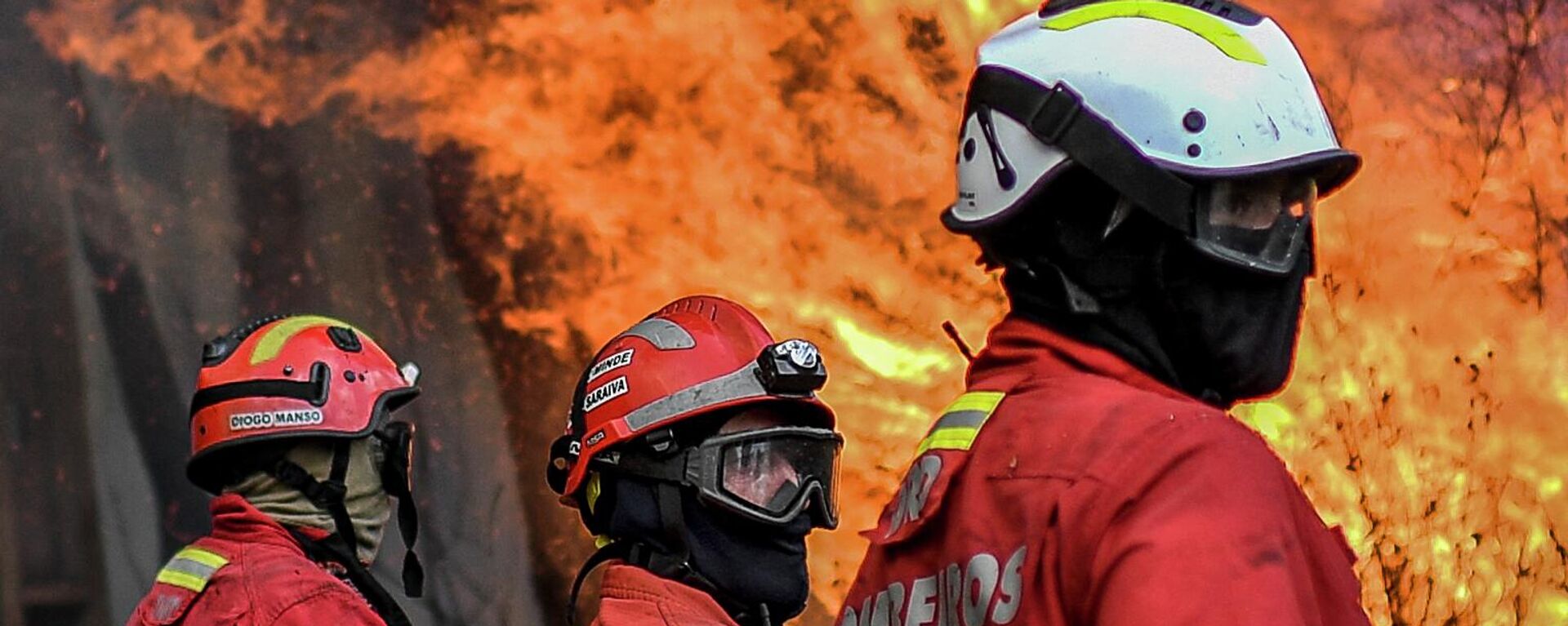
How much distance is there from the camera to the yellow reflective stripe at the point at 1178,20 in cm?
225

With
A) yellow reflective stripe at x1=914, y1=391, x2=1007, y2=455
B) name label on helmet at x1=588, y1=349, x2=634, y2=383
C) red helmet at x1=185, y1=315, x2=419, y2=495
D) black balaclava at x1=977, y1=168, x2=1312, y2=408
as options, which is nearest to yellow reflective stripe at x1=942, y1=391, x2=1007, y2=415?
yellow reflective stripe at x1=914, y1=391, x2=1007, y2=455

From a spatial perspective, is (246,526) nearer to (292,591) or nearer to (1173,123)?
(292,591)

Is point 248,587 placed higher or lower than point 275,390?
lower

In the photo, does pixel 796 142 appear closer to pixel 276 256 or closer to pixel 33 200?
pixel 276 256

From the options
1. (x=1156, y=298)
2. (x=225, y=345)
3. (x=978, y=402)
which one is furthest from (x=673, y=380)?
(x=1156, y=298)

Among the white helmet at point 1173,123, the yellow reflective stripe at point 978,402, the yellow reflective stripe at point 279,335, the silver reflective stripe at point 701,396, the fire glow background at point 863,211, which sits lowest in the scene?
the fire glow background at point 863,211

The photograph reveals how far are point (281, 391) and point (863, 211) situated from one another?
131 inches

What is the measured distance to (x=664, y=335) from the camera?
426cm

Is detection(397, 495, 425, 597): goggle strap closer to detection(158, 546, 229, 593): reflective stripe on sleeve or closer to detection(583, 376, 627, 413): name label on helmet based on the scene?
detection(158, 546, 229, 593): reflective stripe on sleeve

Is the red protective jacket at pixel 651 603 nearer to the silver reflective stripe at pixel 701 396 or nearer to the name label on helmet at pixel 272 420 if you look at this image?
the silver reflective stripe at pixel 701 396

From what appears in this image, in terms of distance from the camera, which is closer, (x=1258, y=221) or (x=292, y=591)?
(x=1258, y=221)

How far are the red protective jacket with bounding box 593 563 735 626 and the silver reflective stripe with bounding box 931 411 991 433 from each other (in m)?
1.57

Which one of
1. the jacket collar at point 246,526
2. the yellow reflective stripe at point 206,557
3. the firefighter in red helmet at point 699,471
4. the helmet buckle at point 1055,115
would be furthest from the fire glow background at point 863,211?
the helmet buckle at point 1055,115

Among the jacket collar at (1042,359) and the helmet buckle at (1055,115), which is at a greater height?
the helmet buckle at (1055,115)
